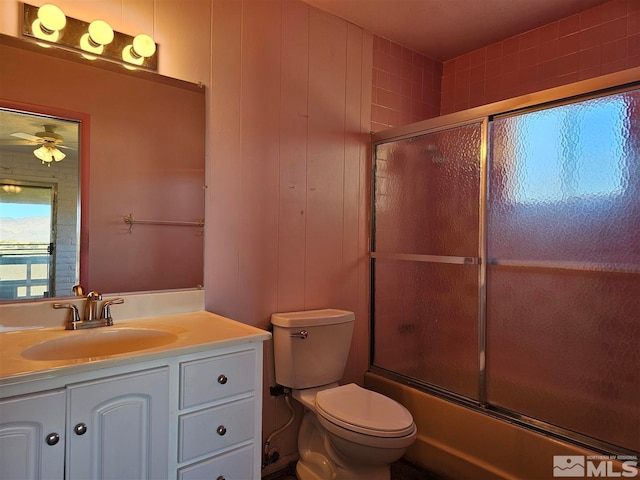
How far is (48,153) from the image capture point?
1438mm

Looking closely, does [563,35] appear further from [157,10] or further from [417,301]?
[157,10]

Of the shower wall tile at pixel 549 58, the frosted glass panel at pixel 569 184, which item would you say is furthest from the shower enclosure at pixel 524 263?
the shower wall tile at pixel 549 58

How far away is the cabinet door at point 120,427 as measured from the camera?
3.51ft

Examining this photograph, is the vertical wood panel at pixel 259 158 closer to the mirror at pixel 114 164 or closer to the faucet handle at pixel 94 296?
the mirror at pixel 114 164

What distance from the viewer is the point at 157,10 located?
1671 millimetres

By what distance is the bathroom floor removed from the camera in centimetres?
200

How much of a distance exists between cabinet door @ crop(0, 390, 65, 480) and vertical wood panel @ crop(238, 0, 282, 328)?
0.95 metres

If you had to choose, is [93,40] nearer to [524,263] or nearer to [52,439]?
[52,439]

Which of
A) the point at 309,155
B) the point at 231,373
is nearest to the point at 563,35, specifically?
the point at 309,155

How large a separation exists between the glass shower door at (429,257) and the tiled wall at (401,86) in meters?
0.28

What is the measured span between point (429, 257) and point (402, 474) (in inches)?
43.6

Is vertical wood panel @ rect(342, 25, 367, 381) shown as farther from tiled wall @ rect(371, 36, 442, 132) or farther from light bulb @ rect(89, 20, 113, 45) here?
light bulb @ rect(89, 20, 113, 45)

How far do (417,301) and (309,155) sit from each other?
1033 millimetres

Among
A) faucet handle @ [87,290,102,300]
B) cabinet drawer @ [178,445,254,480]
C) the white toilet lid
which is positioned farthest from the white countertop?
the white toilet lid
